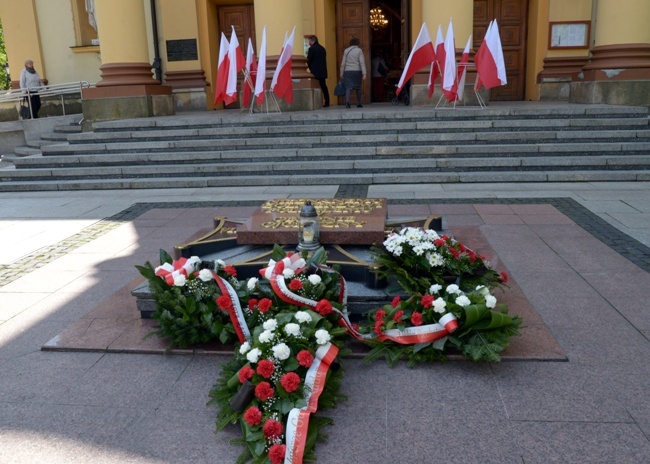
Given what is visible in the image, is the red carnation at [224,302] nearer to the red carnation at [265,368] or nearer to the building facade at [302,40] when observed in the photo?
the red carnation at [265,368]

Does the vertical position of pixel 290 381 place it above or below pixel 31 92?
below

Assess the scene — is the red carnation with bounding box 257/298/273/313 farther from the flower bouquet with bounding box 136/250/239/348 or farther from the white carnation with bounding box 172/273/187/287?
the white carnation with bounding box 172/273/187/287

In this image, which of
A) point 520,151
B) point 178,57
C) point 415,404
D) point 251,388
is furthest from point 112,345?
point 178,57

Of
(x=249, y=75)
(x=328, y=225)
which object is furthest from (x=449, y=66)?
(x=328, y=225)

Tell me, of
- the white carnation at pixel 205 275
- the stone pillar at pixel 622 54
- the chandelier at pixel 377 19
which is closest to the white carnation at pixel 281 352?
the white carnation at pixel 205 275

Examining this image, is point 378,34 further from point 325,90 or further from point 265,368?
point 265,368

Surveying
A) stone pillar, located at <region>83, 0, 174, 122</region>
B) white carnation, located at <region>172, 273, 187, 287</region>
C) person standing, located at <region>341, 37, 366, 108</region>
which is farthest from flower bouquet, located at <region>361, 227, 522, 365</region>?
person standing, located at <region>341, 37, 366, 108</region>

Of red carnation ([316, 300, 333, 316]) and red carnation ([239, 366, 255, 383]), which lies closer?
red carnation ([239, 366, 255, 383])

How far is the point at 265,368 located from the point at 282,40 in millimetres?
10865

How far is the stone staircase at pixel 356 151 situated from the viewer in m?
9.38

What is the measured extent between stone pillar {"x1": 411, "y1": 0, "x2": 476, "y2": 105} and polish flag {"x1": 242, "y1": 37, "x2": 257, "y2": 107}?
10.9 feet

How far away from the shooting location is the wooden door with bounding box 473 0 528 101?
51.1 feet

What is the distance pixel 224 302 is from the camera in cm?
336

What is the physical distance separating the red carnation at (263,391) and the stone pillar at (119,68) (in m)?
10.7
